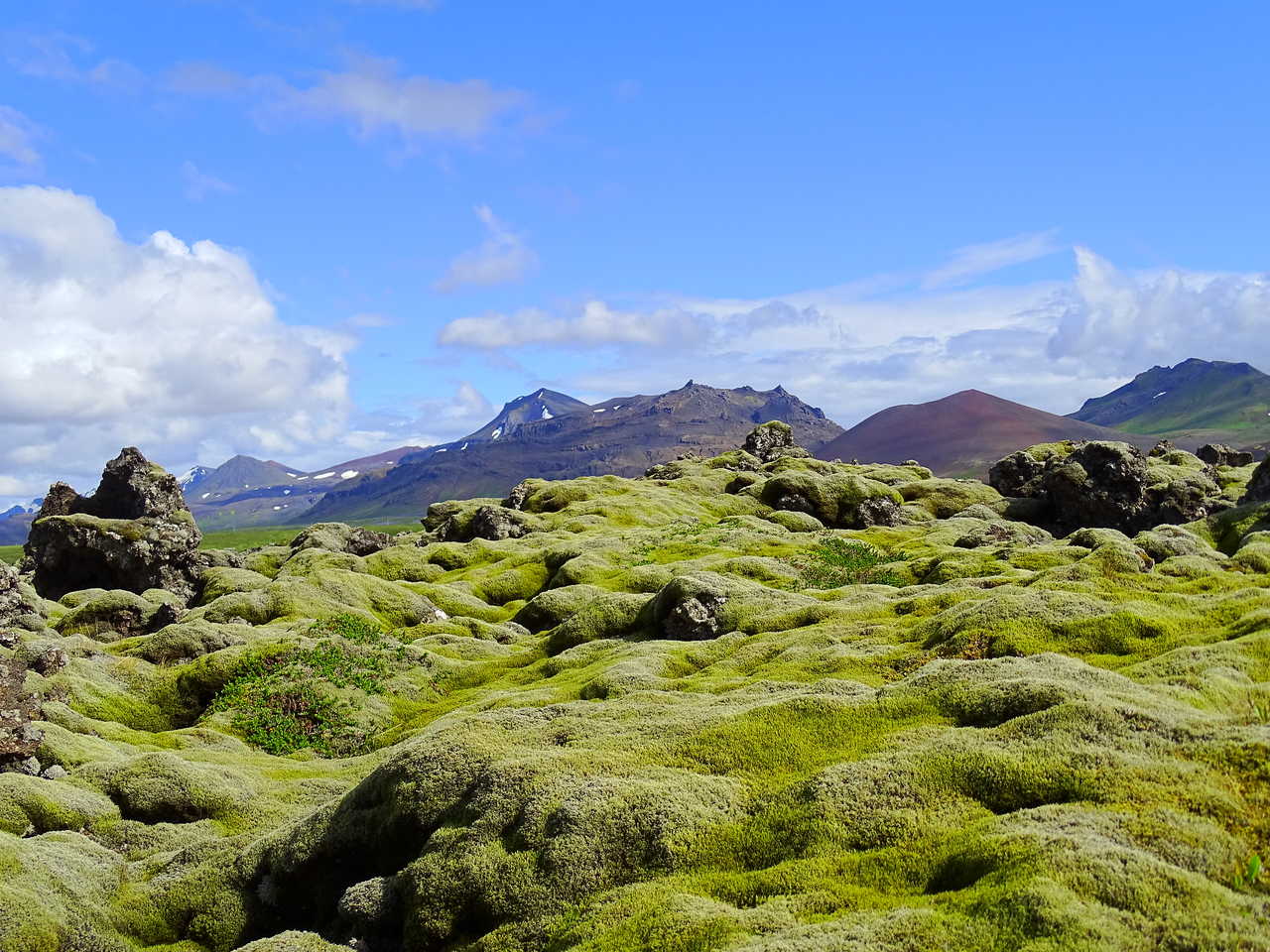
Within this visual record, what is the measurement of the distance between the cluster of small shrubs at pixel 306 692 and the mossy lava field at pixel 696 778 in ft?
0.61

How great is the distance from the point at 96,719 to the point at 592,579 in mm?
31249

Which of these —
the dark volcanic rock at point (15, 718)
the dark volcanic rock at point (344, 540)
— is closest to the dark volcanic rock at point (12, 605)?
the dark volcanic rock at point (15, 718)

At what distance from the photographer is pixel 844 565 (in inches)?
2569

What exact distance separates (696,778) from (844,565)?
46.8 meters

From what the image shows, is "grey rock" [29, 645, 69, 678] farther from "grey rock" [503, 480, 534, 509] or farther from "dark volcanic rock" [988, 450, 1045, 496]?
"dark volcanic rock" [988, 450, 1045, 496]

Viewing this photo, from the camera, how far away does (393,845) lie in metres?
22.2

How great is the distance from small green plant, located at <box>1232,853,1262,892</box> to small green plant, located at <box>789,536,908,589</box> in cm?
4182

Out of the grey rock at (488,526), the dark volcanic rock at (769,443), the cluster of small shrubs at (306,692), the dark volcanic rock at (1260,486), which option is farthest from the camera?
the dark volcanic rock at (769,443)

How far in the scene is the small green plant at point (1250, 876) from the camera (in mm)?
13445

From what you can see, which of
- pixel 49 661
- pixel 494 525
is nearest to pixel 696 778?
pixel 49 661

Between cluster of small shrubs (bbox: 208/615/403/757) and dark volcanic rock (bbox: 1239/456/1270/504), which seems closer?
cluster of small shrubs (bbox: 208/615/403/757)

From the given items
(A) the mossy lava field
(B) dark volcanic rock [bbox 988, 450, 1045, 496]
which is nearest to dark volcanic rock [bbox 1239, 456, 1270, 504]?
(A) the mossy lava field

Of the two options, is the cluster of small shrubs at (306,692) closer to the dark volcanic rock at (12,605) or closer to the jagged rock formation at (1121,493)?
the dark volcanic rock at (12,605)

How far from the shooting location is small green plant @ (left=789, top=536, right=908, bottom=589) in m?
59.3
